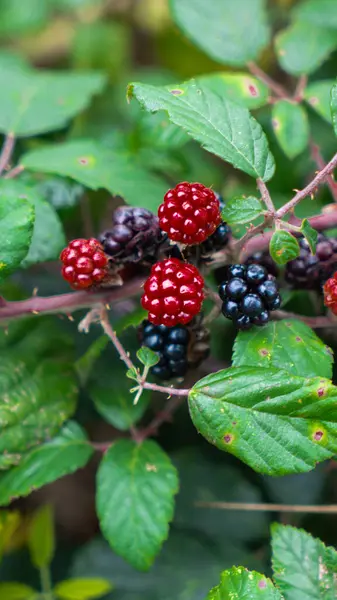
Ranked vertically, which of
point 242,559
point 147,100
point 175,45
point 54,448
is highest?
point 147,100

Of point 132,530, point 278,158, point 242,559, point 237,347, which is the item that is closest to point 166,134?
point 278,158

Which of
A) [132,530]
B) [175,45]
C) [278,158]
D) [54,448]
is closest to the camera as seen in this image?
[132,530]

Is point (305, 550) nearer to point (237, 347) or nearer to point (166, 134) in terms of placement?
point (237, 347)

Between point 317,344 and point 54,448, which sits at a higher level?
point 317,344

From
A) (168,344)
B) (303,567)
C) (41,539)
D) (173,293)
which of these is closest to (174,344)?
(168,344)

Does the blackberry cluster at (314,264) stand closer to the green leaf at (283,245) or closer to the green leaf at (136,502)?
the green leaf at (283,245)

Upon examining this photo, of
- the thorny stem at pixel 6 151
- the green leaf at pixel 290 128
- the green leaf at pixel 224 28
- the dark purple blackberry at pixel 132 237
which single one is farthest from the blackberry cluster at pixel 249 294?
the green leaf at pixel 224 28

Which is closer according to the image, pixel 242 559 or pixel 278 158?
pixel 242 559

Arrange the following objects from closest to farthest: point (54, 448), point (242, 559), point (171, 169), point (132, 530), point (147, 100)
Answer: point (147, 100) < point (132, 530) < point (54, 448) < point (242, 559) < point (171, 169)
